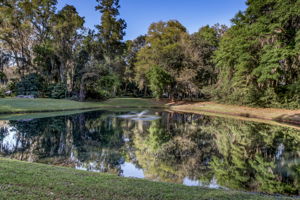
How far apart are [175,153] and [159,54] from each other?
27.1 metres

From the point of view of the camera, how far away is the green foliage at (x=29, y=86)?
1133 inches

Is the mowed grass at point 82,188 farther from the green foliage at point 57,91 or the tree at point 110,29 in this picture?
the tree at point 110,29

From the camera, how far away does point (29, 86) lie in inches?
1145

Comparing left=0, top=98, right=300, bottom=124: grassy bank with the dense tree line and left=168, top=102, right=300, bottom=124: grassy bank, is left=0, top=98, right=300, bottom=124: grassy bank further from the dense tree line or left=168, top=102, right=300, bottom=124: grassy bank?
the dense tree line

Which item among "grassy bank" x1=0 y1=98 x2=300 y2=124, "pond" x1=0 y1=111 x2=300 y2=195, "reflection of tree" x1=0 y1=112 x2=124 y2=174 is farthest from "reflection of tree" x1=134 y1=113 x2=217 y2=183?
"grassy bank" x1=0 y1=98 x2=300 y2=124

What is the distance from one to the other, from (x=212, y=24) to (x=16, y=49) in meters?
31.0

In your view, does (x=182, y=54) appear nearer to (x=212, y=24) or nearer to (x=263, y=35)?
(x=212, y=24)

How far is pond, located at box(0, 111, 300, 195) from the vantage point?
6.14m

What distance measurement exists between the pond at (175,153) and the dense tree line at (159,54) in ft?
38.6

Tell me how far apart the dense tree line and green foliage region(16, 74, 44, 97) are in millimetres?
121

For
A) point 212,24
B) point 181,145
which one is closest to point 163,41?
point 212,24

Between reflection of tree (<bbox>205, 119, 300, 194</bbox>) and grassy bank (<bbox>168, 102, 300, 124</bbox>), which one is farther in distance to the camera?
grassy bank (<bbox>168, 102, 300, 124</bbox>)

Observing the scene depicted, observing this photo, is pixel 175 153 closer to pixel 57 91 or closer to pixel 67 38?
pixel 57 91

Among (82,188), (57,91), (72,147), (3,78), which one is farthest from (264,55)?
(3,78)
